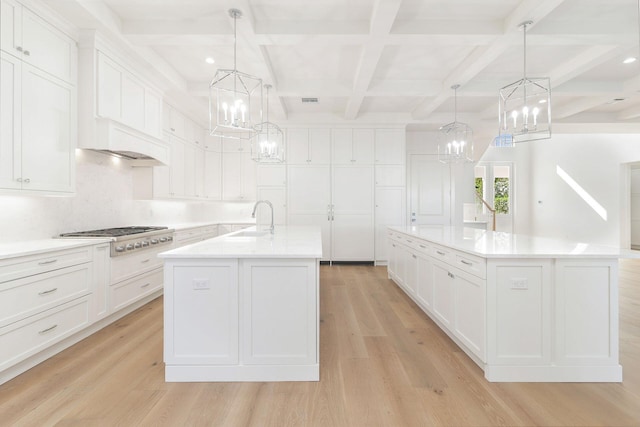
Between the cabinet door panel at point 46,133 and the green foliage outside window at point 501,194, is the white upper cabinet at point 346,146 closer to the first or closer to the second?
the cabinet door panel at point 46,133

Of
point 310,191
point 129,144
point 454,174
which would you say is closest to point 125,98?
point 129,144

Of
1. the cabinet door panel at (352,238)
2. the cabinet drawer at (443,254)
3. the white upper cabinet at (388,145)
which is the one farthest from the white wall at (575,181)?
the cabinet drawer at (443,254)

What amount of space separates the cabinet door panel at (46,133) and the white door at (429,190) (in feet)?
18.0

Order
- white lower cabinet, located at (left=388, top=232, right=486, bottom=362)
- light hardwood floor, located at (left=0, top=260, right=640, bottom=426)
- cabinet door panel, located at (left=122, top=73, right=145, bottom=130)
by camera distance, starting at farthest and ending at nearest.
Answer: cabinet door panel, located at (left=122, top=73, right=145, bottom=130) < white lower cabinet, located at (left=388, top=232, right=486, bottom=362) < light hardwood floor, located at (left=0, top=260, right=640, bottom=426)

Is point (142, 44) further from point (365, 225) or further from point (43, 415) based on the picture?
point (365, 225)

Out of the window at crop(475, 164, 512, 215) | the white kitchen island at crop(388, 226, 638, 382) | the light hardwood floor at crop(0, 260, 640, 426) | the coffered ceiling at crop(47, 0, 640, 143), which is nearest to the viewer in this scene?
the light hardwood floor at crop(0, 260, 640, 426)

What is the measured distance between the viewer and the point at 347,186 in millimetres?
5695

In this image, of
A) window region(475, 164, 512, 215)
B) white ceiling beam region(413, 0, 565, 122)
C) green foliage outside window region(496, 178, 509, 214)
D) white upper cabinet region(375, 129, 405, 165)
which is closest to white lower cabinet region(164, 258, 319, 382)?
white ceiling beam region(413, 0, 565, 122)

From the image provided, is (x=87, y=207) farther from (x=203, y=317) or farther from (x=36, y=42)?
(x=203, y=317)

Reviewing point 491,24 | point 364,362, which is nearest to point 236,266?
point 364,362

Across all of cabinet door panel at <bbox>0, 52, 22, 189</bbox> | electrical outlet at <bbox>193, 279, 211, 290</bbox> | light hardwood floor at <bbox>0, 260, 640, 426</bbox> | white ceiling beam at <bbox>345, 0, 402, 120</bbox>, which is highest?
white ceiling beam at <bbox>345, 0, 402, 120</bbox>

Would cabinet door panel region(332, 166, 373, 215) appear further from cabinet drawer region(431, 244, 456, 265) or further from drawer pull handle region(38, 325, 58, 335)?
drawer pull handle region(38, 325, 58, 335)

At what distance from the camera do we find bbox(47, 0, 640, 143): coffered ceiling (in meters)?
2.63

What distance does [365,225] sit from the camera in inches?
225
